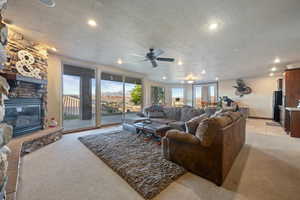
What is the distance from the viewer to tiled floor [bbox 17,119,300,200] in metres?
1.65

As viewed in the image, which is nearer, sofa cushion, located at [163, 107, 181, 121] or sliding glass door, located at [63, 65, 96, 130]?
sofa cushion, located at [163, 107, 181, 121]

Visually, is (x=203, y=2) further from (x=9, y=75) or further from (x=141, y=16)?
(x=9, y=75)

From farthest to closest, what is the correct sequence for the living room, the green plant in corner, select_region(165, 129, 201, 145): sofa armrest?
1. the green plant in corner
2. select_region(165, 129, 201, 145): sofa armrest
3. the living room

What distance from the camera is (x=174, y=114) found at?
5.02 metres

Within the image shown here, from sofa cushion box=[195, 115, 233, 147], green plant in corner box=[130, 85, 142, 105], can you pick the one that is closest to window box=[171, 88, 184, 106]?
green plant in corner box=[130, 85, 142, 105]

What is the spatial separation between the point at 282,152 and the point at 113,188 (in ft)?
12.4

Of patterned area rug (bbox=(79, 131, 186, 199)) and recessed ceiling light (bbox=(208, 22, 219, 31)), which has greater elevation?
recessed ceiling light (bbox=(208, 22, 219, 31))

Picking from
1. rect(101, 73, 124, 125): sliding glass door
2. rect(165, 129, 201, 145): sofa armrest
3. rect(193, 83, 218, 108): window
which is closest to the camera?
rect(165, 129, 201, 145): sofa armrest

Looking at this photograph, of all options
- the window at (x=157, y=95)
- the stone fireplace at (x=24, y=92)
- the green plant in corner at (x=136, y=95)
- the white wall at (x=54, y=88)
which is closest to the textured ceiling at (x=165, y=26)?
the stone fireplace at (x=24, y=92)

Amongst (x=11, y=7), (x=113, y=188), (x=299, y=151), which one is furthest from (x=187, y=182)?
(x=11, y=7)

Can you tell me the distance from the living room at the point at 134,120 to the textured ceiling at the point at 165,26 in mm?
23

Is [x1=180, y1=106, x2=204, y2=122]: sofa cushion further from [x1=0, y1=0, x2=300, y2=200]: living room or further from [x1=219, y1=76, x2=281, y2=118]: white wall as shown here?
[x1=219, y1=76, x2=281, y2=118]: white wall

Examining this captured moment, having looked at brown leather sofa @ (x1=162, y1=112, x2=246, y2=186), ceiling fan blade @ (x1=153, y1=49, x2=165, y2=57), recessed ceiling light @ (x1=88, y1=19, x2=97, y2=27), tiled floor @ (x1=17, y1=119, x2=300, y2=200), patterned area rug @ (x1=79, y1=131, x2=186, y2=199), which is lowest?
tiled floor @ (x1=17, y1=119, x2=300, y2=200)

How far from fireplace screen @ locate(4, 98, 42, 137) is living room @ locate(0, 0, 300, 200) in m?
0.03
